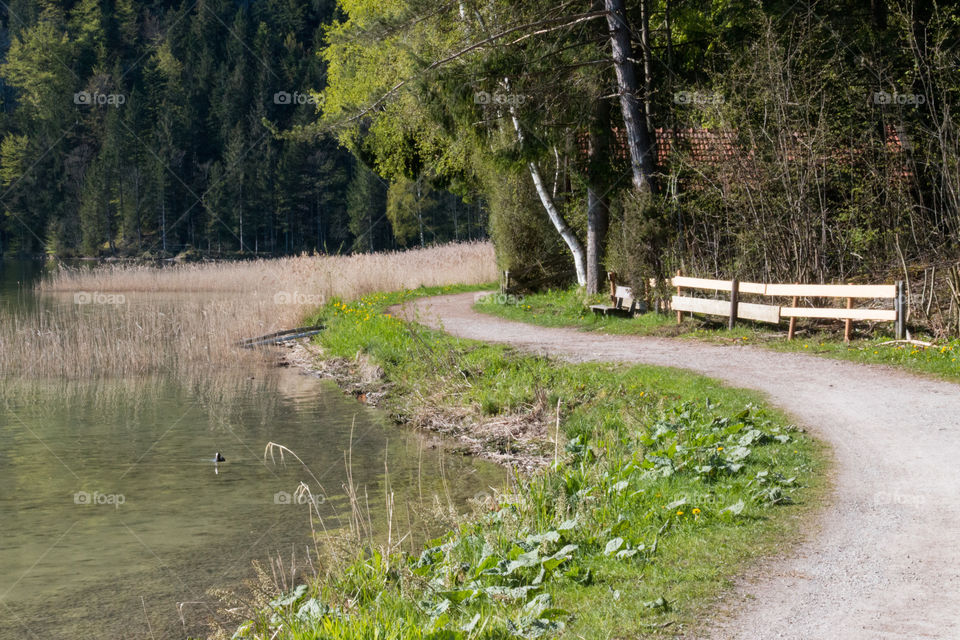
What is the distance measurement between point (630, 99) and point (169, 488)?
12.9 meters

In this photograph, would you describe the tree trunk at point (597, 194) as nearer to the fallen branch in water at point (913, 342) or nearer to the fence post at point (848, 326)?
the fence post at point (848, 326)

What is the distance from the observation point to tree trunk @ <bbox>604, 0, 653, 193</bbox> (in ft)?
63.6

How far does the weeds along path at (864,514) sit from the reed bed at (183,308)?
10.3m

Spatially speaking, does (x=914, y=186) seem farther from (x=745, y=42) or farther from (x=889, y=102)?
(x=745, y=42)

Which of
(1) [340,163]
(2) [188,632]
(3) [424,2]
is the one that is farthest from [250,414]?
(1) [340,163]

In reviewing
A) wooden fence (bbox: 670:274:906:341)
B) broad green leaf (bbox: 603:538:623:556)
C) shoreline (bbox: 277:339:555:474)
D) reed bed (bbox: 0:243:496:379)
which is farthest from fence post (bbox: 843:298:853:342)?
reed bed (bbox: 0:243:496:379)

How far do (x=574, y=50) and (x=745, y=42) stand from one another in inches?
144

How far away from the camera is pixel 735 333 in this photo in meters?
16.9

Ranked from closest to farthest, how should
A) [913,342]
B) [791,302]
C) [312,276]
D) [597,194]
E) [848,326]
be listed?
[913,342] → [848,326] → [791,302] → [597,194] → [312,276]

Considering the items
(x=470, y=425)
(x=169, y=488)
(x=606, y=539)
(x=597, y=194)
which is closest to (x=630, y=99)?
(x=597, y=194)

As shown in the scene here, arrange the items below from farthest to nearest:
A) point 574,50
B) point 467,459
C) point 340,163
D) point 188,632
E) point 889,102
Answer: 1. point 340,163
2. point 574,50
3. point 889,102
4. point 467,459
5. point 188,632

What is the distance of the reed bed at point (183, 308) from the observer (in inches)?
739

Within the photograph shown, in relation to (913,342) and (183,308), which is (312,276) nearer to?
(183,308)

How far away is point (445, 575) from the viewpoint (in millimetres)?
6270
